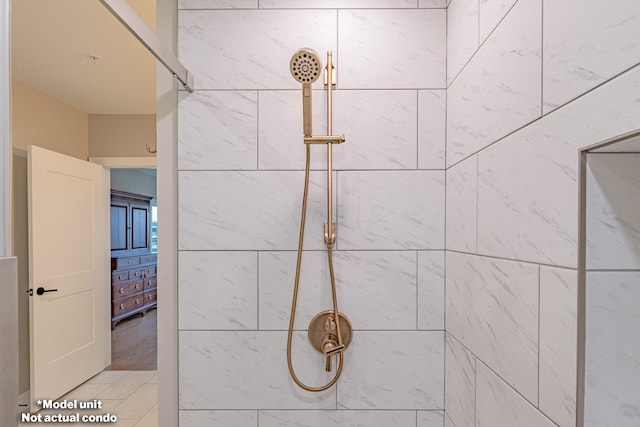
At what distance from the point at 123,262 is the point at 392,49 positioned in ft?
16.2

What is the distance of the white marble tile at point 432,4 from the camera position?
3.97 ft

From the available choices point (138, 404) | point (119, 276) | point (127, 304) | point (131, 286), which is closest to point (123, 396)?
point (138, 404)

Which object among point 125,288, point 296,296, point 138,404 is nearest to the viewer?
point 296,296

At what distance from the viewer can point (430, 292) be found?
3.99 ft

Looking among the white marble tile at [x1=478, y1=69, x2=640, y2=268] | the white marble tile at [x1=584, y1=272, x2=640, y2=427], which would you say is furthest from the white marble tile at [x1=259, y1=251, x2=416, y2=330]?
the white marble tile at [x1=584, y1=272, x2=640, y2=427]

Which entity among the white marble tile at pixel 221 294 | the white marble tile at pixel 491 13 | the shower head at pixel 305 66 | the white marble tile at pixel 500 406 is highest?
the white marble tile at pixel 491 13

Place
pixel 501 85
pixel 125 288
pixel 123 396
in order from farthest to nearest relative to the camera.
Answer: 1. pixel 125 288
2. pixel 123 396
3. pixel 501 85

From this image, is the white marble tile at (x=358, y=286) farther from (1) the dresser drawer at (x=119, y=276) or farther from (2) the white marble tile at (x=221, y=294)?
(1) the dresser drawer at (x=119, y=276)

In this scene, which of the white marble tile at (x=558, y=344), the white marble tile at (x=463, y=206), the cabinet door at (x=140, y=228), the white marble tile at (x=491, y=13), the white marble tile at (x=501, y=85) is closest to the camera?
the white marble tile at (x=558, y=344)

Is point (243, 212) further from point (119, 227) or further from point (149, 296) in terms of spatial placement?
point (149, 296)

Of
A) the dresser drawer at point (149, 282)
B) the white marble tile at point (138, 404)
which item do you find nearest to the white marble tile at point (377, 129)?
the white marble tile at point (138, 404)

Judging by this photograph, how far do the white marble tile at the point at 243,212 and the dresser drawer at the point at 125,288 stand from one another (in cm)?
419

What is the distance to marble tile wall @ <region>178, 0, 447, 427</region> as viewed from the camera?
47.6 inches

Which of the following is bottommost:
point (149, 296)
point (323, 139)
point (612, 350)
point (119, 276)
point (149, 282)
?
point (149, 296)
